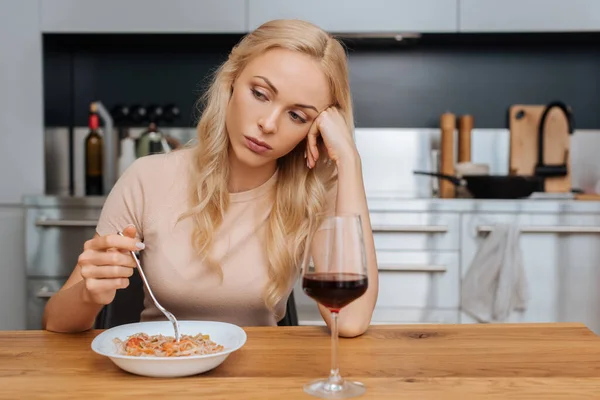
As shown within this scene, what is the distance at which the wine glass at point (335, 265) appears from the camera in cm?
87

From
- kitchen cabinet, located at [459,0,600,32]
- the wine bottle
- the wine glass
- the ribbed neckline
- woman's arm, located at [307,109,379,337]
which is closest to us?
the wine glass

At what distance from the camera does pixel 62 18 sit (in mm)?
3092

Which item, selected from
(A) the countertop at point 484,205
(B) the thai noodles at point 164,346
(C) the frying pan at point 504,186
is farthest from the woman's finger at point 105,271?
(C) the frying pan at point 504,186

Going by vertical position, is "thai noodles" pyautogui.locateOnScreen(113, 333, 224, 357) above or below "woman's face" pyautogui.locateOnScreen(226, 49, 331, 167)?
below

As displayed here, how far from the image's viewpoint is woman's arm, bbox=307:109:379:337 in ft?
4.54

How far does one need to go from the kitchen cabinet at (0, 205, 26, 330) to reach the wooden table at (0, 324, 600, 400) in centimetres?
198

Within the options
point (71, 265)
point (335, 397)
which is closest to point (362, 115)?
point (71, 265)

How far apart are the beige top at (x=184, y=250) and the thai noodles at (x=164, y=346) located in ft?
1.51

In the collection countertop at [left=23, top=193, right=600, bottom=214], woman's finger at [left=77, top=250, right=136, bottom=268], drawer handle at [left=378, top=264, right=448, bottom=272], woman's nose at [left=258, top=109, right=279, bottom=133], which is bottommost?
drawer handle at [left=378, top=264, right=448, bottom=272]

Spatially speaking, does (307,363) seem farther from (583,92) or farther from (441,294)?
(583,92)

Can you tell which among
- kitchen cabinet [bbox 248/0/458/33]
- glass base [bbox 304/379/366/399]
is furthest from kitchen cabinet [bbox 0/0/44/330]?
glass base [bbox 304/379/366/399]

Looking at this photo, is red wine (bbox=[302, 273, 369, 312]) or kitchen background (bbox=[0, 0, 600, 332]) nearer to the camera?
red wine (bbox=[302, 273, 369, 312])

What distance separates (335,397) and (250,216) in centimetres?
78

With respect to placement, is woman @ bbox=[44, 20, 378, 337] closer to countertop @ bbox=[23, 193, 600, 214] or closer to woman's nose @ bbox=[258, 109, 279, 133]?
woman's nose @ bbox=[258, 109, 279, 133]
